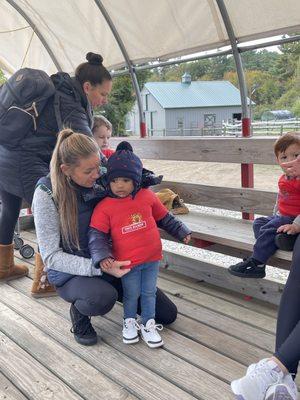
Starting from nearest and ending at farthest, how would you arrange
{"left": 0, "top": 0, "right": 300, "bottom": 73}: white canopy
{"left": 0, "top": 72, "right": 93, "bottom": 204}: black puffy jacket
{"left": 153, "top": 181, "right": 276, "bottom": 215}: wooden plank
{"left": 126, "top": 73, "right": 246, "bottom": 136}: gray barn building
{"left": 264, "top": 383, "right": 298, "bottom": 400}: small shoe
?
{"left": 264, "top": 383, "right": 298, "bottom": 400}: small shoe → {"left": 0, "top": 72, "right": 93, "bottom": 204}: black puffy jacket → {"left": 153, "top": 181, "right": 276, "bottom": 215}: wooden plank → {"left": 0, "top": 0, "right": 300, "bottom": 73}: white canopy → {"left": 126, "top": 73, "right": 246, "bottom": 136}: gray barn building

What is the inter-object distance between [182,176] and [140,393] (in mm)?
16534

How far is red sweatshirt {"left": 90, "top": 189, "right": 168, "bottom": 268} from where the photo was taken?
285 cm

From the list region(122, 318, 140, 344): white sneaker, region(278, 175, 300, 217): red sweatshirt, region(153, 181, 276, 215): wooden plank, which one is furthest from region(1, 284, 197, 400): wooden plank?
region(153, 181, 276, 215): wooden plank

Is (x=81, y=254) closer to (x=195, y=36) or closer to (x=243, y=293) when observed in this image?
(x=243, y=293)

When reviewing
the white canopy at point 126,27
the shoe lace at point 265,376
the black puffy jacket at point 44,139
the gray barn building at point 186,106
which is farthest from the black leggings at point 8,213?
the gray barn building at point 186,106

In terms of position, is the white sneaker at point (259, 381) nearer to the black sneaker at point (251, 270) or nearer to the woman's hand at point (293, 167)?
the black sneaker at point (251, 270)

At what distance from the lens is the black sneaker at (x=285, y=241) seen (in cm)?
273

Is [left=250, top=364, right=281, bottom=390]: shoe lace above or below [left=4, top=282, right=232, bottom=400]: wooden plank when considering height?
above

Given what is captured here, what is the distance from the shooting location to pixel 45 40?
6.10m

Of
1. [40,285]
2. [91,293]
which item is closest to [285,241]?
[91,293]

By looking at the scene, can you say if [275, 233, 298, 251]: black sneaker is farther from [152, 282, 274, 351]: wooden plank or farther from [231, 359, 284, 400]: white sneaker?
[231, 359, 284, 400]: white sneaker

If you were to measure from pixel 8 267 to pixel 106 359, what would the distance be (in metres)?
1.68

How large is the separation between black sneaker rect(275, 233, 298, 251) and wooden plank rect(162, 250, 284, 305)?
642 millimetres

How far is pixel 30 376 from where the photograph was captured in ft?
8.57
